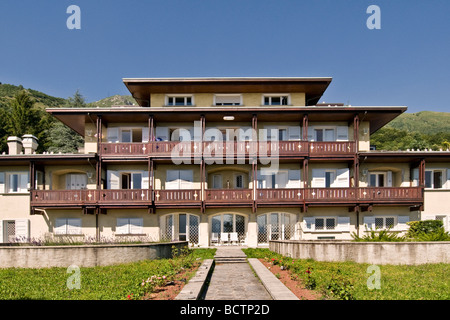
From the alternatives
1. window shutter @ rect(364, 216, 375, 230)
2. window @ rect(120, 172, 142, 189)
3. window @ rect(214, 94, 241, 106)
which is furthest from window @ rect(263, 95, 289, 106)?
window @ rect(120, 172, 142, 189)

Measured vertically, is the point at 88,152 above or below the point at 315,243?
above

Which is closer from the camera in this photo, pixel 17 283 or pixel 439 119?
pixel 17 283

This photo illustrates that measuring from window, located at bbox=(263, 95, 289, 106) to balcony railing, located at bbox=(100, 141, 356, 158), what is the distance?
4473 millimetres

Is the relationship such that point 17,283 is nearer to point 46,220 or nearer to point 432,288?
point 432,288

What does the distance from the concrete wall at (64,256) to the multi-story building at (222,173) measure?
10.4 m

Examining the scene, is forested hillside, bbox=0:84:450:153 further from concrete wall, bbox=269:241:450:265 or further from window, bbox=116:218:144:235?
window, bbox=116:218:144:235

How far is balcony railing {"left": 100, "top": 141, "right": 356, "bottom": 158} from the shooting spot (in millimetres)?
27500

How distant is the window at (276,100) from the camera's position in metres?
30.9

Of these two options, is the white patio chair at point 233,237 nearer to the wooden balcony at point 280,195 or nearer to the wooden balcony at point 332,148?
the wooden balcony at point 280,195

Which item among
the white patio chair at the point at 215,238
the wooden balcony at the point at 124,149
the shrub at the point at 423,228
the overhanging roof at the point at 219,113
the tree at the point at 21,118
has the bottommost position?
the white patio chair at the point at 215,238

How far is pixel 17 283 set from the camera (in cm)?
1288

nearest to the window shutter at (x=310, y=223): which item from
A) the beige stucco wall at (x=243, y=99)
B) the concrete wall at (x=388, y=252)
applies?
the beige stucco wall at (x=243, y=99)
